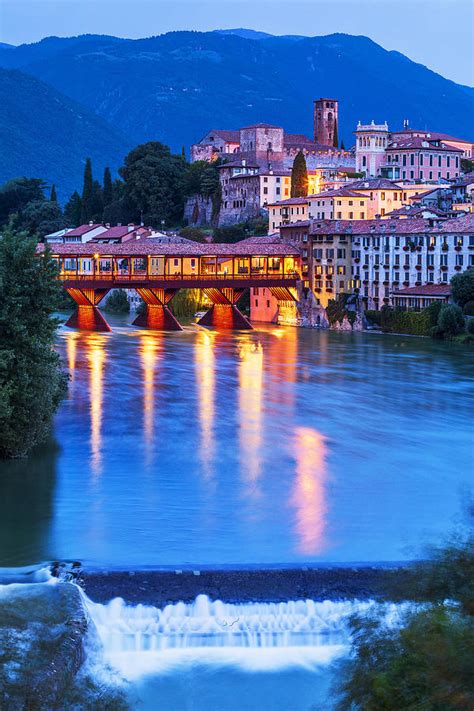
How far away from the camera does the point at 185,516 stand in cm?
2222

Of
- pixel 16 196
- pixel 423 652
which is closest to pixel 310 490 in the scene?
pixel 423 652

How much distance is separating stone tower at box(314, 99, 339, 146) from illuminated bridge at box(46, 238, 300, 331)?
48245 millimetres

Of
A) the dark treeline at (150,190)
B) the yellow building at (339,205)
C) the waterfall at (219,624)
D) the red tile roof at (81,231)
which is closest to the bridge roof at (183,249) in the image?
the yellow building at (339,205)

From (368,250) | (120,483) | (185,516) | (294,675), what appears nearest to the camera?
(294,675)

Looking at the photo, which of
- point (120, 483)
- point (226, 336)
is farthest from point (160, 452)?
point (226, 336)

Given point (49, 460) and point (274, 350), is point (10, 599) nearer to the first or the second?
point (49, 460)

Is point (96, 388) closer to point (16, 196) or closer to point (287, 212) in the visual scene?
point (287, 212)

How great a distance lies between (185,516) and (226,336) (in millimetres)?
40404

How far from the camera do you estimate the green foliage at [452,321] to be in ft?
190

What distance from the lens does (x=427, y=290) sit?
63062 mm

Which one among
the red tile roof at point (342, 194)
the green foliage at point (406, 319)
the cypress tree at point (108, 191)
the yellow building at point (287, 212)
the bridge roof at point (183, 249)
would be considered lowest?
the green foliage at point (406, 319)

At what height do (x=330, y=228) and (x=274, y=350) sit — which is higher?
(x=330, y=228)

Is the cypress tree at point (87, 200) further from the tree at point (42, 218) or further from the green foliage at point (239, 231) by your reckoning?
the green foliage at point (239, 231)

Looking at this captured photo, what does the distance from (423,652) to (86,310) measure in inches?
2297
